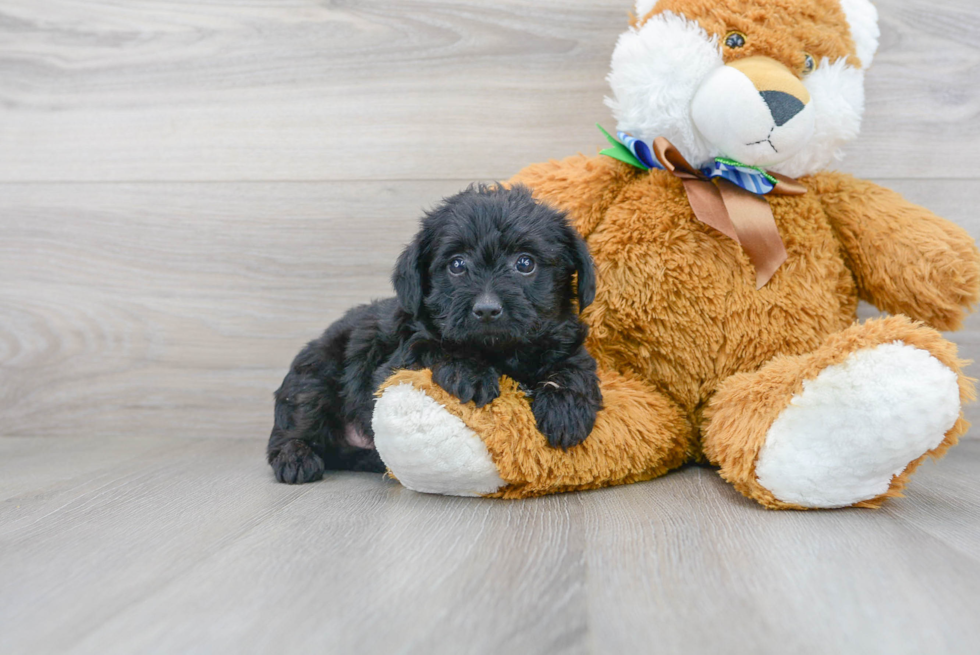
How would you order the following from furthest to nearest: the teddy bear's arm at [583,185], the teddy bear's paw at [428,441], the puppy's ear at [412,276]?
the teddy bear's arm at [583,185] → the puppy's ear at [412,276] → the teddy bear's paw at [428,441]

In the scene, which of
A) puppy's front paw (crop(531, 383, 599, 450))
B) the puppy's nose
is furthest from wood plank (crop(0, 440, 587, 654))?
the puppy's nose

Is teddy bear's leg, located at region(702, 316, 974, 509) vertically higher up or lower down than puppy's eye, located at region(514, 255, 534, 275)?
lower down

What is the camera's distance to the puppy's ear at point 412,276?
55.2 inches

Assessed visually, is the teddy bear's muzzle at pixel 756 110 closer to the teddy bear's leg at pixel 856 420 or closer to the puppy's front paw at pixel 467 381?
the teddy bear's leg at pixel 856 420

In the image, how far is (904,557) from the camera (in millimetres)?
1041

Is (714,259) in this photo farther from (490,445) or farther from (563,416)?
(490,445)

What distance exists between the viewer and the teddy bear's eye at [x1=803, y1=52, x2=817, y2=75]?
151cm

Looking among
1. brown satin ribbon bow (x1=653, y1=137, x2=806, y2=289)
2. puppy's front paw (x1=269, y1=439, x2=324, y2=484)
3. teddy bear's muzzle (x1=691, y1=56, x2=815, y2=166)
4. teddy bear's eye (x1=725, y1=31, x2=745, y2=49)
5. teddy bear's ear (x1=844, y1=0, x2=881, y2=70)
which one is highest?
teddy bear's ear (x1=844, y1=0, x2=881, y2=70)

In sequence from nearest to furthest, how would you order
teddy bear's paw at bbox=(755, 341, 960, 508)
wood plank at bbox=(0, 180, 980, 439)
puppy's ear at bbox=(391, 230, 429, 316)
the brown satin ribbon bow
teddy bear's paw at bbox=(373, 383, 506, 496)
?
teddy bear's paw at bbox=(755, 341, 960, 508) → teddy bear's paw at bbox=(373, 383, 506, 496) → puppy's ear at bbox=(391, 230, 429, 316) → the brown satin ribbon bow → wood plank at bbox=(0, 180, 980, 439)

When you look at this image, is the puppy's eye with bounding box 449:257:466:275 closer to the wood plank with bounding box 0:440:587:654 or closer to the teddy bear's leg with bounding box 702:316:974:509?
the wood plank with bounding box 0:440:587:654

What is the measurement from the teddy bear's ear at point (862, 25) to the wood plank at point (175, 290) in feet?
3.44

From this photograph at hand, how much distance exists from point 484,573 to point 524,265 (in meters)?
0.59

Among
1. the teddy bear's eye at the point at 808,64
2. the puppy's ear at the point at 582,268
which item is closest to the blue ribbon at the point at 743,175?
the teddy bear's eye at the point at 808,64

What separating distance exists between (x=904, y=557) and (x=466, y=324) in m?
0.77
